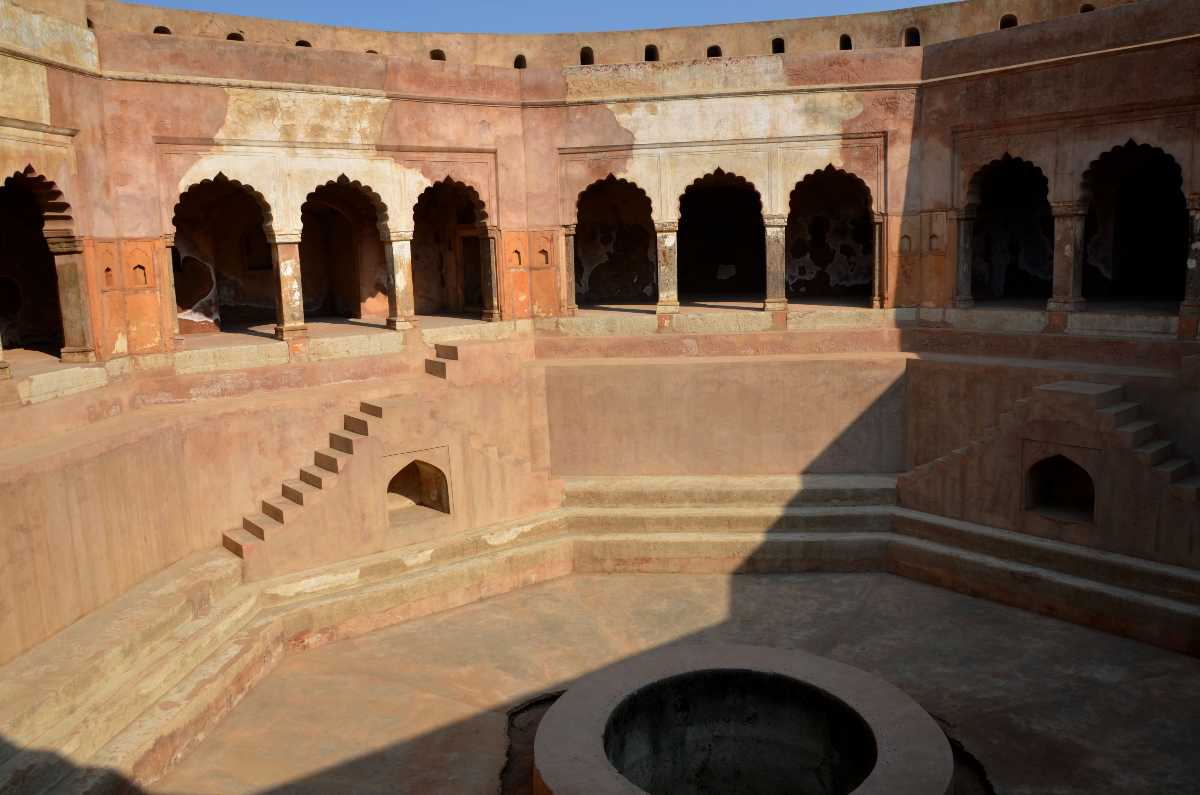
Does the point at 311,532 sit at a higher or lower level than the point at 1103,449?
lower

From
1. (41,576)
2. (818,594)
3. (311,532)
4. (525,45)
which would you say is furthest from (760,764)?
(525,45)

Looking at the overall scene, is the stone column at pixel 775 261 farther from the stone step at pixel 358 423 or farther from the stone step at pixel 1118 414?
the stone step at pixel 358 423

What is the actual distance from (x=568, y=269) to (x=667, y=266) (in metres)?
1.48

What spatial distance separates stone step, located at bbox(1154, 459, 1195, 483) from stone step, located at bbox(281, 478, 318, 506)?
8.61 meters

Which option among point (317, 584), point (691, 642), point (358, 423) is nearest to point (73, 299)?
point (358, 423)

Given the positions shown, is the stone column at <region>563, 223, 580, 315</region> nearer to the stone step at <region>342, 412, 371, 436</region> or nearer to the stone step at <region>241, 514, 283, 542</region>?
the stone step at <region>342, 412, 371, 436</region>

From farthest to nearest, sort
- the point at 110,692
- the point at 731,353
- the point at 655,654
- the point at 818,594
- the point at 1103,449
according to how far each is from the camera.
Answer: the point at 731,353 < the point at 818,594 < the point at 1103,449 < the point at 655,654 < the point at 110,692

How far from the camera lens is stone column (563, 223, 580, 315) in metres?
14.6

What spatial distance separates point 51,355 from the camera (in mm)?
11609

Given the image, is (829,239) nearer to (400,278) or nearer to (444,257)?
(444,257)

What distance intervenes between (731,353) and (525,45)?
8.19 meters

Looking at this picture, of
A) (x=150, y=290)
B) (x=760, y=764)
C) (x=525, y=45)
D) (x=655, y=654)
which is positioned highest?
(x=525, y=45)

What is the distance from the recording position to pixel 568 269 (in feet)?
48.3

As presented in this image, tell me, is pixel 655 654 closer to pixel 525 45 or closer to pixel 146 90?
pixel 146 90
